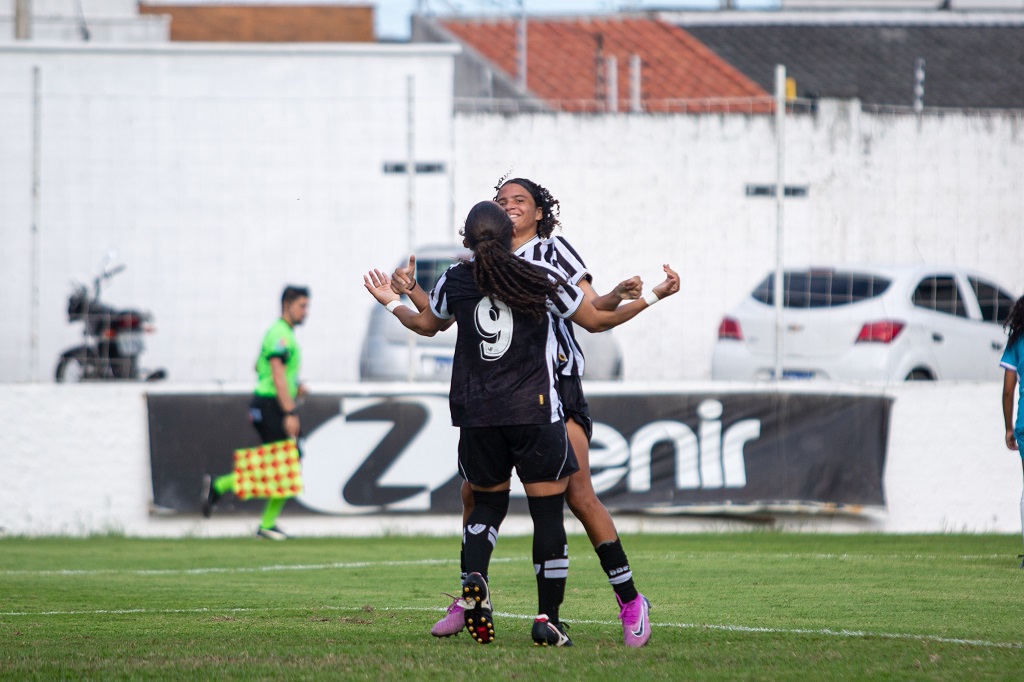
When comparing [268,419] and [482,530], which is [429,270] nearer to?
[268,419]

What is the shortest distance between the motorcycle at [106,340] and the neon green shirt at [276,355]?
1.48 m

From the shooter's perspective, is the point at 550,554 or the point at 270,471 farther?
the point at 270,471

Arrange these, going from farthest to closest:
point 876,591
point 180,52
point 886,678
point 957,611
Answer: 1. point 180,52
2. point 876,591
3. point 957,611
4. point 886,678

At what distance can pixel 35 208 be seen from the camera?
12.8 m

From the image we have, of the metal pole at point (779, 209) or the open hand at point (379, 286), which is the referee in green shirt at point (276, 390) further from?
the open hand at point (379, 286)

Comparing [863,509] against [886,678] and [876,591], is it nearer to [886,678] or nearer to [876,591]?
[876,591]

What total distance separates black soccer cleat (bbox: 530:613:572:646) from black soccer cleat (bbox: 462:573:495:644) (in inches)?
7.3

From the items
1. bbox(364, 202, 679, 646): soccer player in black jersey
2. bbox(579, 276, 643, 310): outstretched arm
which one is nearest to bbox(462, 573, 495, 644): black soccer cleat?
bbox(364, 202, 679, 646): soccer player in black jersey

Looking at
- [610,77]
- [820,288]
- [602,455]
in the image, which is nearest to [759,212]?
[820,288]

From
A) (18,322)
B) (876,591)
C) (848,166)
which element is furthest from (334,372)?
(876,591)

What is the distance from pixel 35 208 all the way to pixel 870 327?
7391 millimetres

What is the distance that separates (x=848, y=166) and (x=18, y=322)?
900 cm

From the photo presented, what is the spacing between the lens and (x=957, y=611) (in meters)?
6.87

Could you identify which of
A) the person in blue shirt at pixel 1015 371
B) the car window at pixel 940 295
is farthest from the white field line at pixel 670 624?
the car window at pixel 940 295
